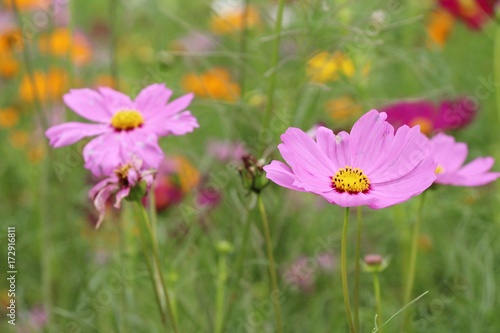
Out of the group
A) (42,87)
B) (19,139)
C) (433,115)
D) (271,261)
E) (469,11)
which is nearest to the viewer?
(271,261)

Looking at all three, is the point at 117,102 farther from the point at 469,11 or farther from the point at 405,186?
the point at 469,11

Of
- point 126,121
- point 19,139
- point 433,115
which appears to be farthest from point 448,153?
point 19,139

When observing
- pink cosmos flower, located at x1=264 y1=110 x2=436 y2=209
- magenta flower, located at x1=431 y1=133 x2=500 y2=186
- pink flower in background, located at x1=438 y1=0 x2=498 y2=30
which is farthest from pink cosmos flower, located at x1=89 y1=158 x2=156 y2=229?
pink flower in background, located at x1=438 y1=0 x2=498 y2=30

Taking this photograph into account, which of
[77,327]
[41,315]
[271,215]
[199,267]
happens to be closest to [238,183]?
[271,215]

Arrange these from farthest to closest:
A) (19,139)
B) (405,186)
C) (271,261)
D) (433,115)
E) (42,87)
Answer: (42,87)
(19,139)
(433,115)
(271,261)
(405,186)

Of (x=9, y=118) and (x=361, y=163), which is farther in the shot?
(x=9, y=118)

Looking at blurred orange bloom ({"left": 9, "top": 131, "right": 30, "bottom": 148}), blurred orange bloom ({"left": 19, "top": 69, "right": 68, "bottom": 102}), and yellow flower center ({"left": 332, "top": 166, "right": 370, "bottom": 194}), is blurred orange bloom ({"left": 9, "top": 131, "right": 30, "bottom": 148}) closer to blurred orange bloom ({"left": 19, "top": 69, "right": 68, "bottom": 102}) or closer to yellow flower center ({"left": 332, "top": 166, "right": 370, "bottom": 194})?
blurred orange bloom ({"left": 19, "top": 69, "right": 68, "bottom": 102})

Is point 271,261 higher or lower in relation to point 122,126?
lower

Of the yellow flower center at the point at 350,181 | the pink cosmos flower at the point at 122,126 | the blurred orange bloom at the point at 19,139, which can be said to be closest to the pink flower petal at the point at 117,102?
the pink cosmos flower at the point at 122,126
